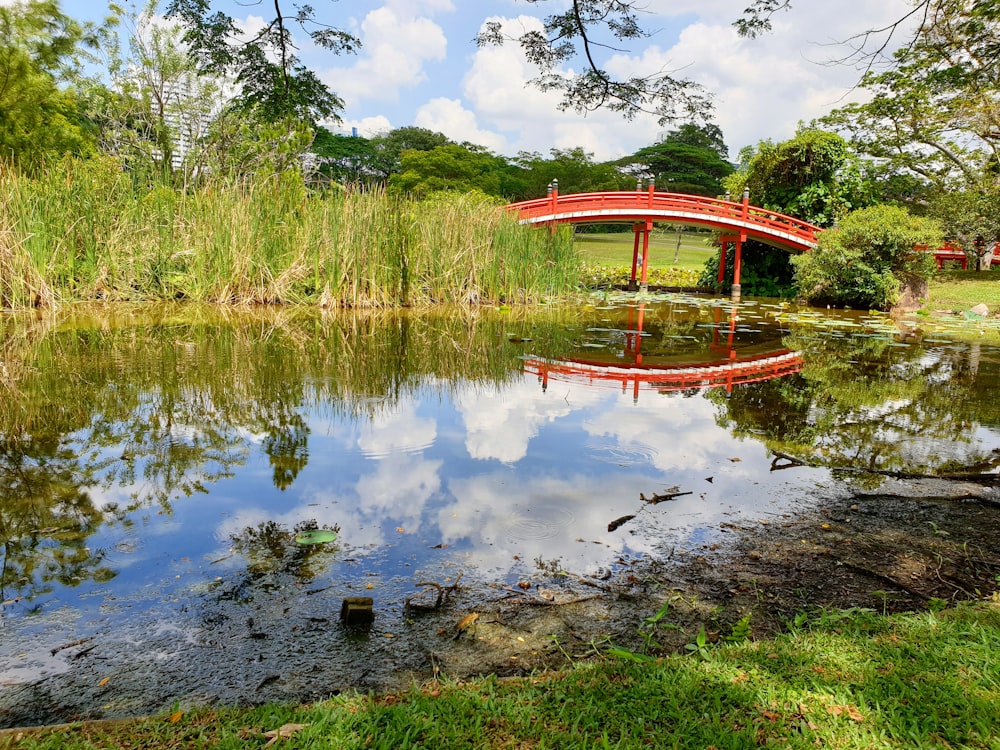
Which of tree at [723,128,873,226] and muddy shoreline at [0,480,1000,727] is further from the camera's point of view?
tree at [723,128,873,226]

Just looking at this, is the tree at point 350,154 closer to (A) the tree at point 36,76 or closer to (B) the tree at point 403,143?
(B) the tree at point 403,143

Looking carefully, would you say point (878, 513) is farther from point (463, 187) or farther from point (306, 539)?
point (463, 187)

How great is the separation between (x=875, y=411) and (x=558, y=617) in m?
3.55

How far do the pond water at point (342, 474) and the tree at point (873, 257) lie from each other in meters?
6.75

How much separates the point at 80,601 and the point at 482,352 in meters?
4.64

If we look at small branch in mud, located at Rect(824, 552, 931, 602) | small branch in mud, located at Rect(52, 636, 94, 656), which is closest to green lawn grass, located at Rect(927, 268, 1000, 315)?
small branch in mud, located at Rect(824, 552, 931, 602)

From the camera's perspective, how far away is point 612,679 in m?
1.52

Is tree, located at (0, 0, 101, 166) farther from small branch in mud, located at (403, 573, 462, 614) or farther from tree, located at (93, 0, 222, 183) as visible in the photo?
small branch in mud, located at (403, 573, 462, 614)

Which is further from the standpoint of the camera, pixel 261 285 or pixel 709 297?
pixel 709 297

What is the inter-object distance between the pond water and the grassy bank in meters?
0.19

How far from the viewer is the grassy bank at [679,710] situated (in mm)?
1297

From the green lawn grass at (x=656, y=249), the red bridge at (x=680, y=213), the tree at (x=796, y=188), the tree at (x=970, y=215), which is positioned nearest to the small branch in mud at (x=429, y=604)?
the red bridge at (x=680, y=213)

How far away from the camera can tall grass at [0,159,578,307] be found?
301 inches

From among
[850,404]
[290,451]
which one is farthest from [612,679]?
[850,404]
